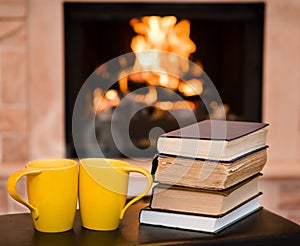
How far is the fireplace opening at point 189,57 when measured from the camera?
92.8 inches

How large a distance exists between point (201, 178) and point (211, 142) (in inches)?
2.2

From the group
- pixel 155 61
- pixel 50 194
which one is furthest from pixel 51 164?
pixel 155 61

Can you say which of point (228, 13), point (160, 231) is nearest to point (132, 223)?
point (160, 231)

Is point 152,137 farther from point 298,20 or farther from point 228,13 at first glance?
point 298,20

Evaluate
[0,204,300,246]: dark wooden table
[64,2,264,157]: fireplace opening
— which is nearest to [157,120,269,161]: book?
[0,204,300,246]: dark wooden table

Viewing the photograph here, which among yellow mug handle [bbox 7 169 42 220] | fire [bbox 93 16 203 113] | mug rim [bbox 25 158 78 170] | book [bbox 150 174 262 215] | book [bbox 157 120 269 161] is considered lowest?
book [bbox 150 174 262 215]

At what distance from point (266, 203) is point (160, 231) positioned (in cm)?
148

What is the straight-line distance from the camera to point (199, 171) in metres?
0.92

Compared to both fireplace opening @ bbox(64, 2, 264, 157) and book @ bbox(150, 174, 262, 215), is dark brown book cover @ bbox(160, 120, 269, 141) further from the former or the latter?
fireplace opening @ bbox(64, 2, 264, 157)

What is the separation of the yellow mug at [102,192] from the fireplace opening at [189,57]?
4.65 feet

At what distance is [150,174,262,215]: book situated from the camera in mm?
920

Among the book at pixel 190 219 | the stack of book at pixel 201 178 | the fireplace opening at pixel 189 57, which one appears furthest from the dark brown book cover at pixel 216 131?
the fireplace opening at pixel 189 57

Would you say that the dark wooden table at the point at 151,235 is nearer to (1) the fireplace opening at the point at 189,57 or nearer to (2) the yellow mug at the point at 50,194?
(2) the yellow mug at the point at 50,194

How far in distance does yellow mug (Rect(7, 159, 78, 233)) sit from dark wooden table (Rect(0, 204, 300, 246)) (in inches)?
0.7
